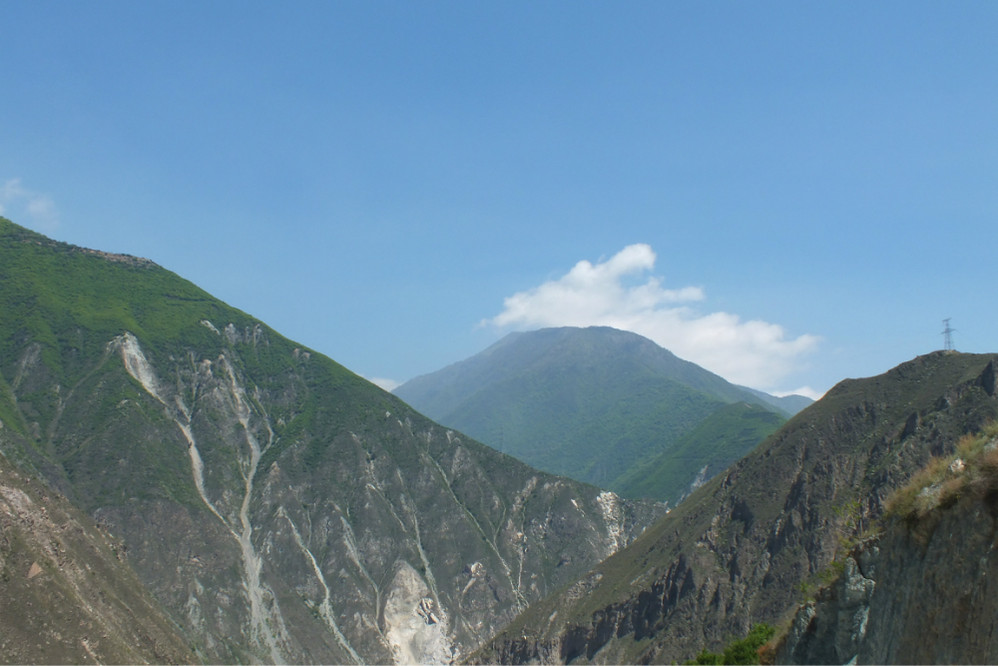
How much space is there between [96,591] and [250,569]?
56.5m

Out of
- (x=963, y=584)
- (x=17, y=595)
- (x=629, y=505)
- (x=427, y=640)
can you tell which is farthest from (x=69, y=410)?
(x=963, y=584)

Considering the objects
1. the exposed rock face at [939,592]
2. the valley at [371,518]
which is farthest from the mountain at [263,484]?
the exposed rock face at [939,592]

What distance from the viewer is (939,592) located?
44.9ft

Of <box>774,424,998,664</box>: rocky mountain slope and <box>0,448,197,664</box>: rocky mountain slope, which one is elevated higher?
<box>774,424,998,664</box>: rocky mountain slope

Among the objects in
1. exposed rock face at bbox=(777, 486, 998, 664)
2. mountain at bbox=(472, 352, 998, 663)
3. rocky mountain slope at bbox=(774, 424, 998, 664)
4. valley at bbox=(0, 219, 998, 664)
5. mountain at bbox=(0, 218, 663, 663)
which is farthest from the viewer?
mountain at bbox=(0, 218, 663, 663)

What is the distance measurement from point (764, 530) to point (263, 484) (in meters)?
90.6

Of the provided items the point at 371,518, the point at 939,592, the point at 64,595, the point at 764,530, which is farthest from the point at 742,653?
the point at 371,518

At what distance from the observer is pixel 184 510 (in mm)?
124562

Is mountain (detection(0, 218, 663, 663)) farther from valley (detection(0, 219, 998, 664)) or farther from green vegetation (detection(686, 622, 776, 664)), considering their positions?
green vegetation (detection(686, 622, 776, 664))

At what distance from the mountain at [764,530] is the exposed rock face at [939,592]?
63.4 metres

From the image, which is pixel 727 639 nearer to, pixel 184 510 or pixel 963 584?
pixel 963 584

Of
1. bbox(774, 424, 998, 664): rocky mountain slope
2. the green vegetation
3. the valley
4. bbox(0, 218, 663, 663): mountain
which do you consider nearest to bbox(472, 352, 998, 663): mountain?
the valley

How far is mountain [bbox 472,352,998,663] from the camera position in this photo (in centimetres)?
8050

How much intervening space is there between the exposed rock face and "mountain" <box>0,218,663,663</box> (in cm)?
8840
